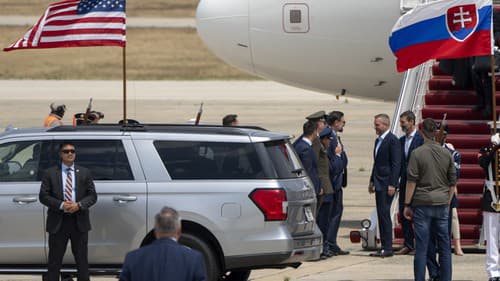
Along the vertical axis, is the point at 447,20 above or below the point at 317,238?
above

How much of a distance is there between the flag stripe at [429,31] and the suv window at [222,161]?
260 cm

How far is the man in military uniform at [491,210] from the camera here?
516 inches

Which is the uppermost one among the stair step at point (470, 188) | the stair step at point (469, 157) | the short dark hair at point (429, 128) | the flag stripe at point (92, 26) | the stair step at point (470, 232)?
the flag stripe at point (92, 26)

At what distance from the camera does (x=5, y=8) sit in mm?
78250

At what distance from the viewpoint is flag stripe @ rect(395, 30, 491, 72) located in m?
13.7

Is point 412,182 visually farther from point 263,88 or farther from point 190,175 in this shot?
point 263,88

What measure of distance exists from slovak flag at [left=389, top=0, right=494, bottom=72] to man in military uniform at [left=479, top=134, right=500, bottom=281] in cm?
110

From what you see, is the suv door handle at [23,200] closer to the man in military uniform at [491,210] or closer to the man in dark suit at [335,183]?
the man in dark suit at [335,183]

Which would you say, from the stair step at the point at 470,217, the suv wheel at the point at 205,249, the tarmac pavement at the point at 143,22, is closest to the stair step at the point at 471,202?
the stair step at the point at 470,217

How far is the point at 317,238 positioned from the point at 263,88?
41.5 metres

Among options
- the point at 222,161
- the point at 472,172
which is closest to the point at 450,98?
the point at 472,172

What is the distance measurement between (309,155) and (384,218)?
54.5 inches

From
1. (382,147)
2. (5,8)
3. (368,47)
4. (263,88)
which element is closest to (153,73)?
(263,88)

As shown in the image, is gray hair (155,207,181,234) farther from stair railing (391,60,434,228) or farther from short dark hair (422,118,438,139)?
stair railing (391,60,434,228)
